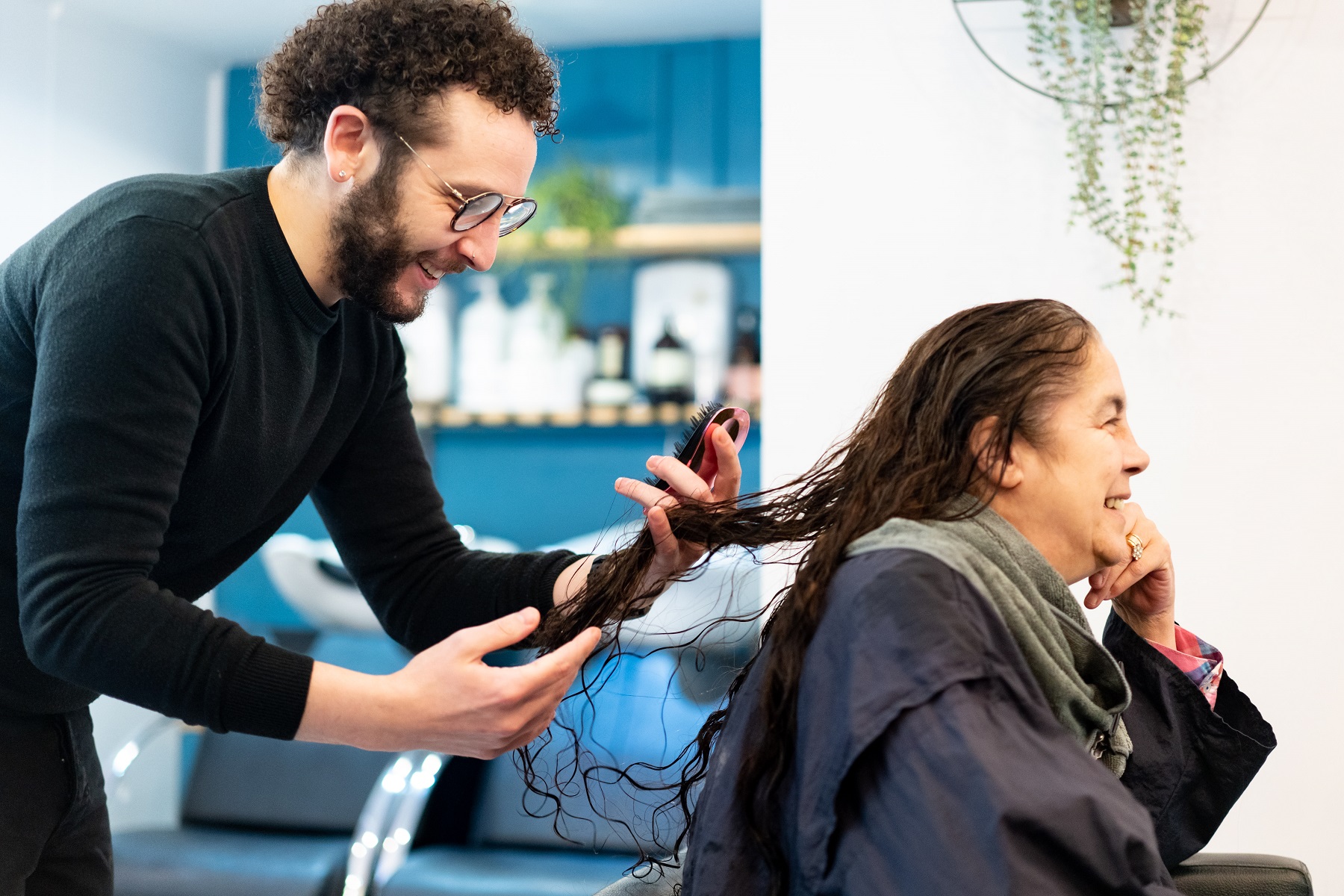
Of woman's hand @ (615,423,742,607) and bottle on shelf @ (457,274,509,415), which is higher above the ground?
bottle on shelf @ (457,274,509,415)

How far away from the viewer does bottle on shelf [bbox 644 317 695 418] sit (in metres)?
3.35

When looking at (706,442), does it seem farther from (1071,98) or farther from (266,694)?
(1071,98)

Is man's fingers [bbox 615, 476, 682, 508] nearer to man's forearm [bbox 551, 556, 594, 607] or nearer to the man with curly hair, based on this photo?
the man with curly hair

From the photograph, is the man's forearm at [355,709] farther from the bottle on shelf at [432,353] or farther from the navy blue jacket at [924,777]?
the bottle on shelf at [432,353]

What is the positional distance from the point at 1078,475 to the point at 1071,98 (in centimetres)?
123

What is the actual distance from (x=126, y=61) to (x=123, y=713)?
6.23ft

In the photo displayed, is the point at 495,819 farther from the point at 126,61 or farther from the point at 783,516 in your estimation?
the point at 126,61

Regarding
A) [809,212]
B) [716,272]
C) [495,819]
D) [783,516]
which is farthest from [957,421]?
[716,272]

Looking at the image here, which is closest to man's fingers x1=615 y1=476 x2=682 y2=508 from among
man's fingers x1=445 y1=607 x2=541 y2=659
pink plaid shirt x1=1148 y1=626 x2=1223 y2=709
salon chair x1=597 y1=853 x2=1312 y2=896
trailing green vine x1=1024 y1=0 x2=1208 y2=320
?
man's fingers x1=445 y1=607 x2=541 y2=659

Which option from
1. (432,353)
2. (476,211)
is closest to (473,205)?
(476,211)

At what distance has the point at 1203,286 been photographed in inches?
85.4

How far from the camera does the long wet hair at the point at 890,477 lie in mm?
1071

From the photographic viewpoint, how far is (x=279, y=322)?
4.57 ft

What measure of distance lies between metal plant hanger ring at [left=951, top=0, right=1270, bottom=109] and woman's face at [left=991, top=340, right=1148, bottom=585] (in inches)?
41.2
